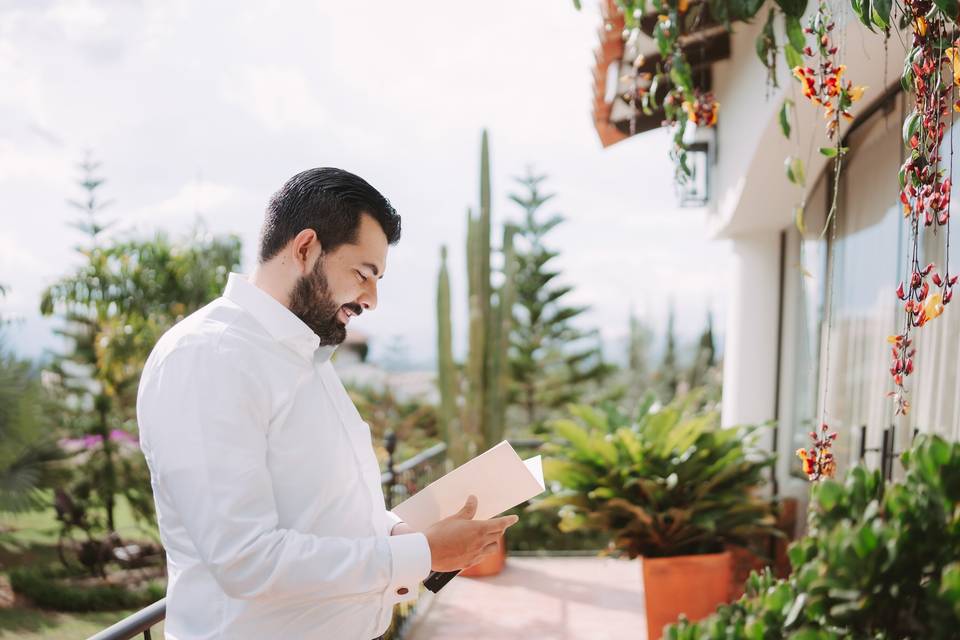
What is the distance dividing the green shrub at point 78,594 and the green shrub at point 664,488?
11.9 ft

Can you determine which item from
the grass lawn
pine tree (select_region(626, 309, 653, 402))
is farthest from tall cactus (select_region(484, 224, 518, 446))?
pine tree (select_region(626, 309, 653, 402))

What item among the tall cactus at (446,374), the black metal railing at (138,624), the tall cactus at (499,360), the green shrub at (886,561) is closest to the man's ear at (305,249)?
the black metal railing at (138,624)

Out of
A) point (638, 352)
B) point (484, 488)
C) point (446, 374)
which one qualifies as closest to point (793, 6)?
point (484, 488)

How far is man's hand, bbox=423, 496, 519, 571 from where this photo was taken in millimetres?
1103

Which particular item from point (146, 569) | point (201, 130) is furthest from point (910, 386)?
point (201, 130)

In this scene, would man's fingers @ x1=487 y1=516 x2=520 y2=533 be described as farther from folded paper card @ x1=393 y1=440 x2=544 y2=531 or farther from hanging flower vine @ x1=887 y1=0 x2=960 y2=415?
hanging flower vine @ x1=887 y1=0 x2=960 y2=415

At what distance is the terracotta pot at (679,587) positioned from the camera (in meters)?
3.18

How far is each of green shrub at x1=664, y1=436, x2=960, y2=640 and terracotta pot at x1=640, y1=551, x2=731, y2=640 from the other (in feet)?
8.92

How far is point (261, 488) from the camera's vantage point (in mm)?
950

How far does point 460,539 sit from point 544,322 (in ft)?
42.6

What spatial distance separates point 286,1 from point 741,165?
16.9 meters

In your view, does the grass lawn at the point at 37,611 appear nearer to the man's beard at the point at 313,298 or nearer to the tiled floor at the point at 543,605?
the tiled floor at the point at 543,605

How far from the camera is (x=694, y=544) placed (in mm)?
3367

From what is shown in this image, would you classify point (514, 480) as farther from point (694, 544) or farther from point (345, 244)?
point (694, 544)
